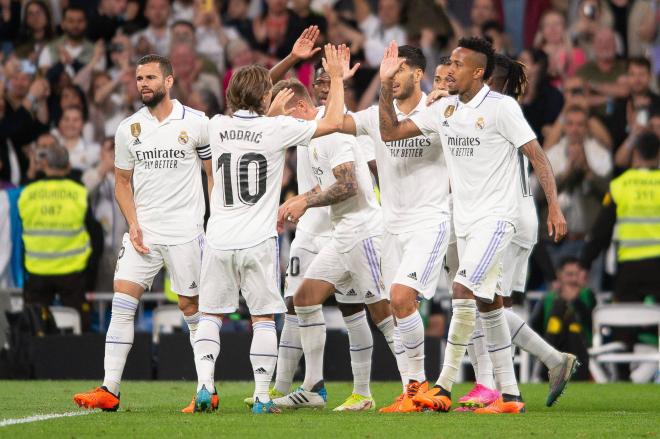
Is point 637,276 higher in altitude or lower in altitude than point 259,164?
lower

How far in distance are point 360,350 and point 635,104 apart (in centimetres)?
698

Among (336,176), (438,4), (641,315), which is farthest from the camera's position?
(438,4)

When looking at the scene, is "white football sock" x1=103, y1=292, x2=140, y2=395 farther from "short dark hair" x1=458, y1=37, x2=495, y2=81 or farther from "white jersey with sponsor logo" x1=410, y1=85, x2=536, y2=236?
"short dark hair" x1=458, y1=37, x2=495, y2=81

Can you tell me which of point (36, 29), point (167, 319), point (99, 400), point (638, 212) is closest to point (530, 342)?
point (99, 400)

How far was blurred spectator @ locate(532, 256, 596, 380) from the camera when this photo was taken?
562 inches

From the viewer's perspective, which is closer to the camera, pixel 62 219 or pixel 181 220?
pixel 181 220

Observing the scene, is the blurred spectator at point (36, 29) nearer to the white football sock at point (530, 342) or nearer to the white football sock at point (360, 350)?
the white football sock at point (360, 350)

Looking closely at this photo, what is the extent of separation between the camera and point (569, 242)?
15.5 m

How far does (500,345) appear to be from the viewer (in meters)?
9.86

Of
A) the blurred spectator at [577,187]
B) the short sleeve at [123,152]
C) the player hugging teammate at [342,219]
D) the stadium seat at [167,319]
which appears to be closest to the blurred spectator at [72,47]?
the stadium seat at [167,319]

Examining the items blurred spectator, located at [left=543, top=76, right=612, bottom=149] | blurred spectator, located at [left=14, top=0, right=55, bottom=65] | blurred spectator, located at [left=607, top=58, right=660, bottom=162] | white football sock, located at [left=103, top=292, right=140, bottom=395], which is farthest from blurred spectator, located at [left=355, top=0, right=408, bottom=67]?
white football sock, located at [left=103, top=292, right=140, bottom=395]

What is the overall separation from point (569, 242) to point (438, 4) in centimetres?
410

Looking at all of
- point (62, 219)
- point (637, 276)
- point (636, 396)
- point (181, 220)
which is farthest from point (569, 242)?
point (181, 220)

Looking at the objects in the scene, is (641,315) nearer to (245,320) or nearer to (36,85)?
(245,320)
